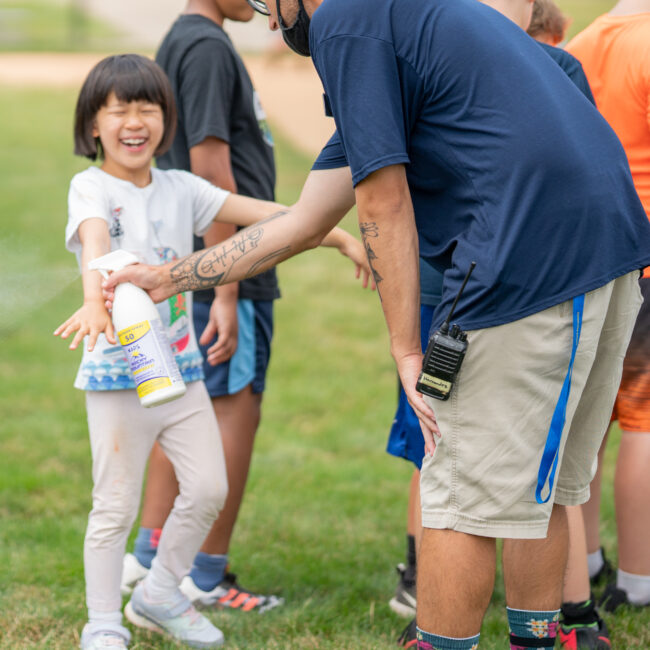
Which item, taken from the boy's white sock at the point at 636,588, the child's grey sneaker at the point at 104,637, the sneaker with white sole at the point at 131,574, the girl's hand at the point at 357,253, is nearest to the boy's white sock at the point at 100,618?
the child's grey sneaker at the point at 104,637

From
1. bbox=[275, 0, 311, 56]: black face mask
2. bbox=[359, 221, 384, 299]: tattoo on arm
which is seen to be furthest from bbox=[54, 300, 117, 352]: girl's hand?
bbox=[275, 0, 311, 56]: black face mask

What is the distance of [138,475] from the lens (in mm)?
3051

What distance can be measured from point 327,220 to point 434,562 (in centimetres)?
94

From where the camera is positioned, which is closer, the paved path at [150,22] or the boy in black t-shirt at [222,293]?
the boy in black t-shirt at [222,293]

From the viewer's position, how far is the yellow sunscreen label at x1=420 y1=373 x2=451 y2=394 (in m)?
2.25

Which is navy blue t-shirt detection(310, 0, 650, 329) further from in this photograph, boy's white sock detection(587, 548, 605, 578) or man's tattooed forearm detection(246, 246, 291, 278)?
boy's white sock detection(587, 548, 605, 578)

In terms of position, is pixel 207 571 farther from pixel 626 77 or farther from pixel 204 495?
pixel 626 77

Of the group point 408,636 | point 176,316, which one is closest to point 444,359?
point 176,316

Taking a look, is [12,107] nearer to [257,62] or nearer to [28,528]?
[257,62]

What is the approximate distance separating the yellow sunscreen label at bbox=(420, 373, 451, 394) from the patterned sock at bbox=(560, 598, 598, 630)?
121 cm

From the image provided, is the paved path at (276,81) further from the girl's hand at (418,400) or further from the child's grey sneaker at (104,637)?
the girl's hand at (418,400)

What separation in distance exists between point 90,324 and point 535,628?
1.43 metres

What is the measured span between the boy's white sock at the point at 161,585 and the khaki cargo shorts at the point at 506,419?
43.7 inches

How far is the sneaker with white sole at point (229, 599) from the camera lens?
3516mm
